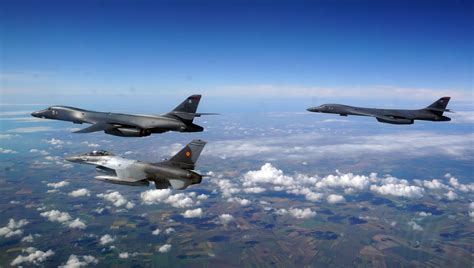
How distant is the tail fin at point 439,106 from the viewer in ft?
116

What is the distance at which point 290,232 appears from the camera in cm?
12788

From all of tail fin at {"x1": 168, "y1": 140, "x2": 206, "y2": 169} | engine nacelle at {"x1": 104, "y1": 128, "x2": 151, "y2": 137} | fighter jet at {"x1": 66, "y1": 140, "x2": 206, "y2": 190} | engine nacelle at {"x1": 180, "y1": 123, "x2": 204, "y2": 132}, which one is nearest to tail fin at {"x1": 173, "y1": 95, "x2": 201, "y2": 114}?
engine nacelle at {"x1": 180, "y1": 123, "x2": 204, "y2": 132}

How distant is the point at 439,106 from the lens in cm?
3600

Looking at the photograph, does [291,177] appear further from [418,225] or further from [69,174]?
[69,174]

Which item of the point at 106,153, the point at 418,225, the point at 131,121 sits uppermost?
the point at 131,121

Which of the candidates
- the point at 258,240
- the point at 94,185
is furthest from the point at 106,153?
the point at 94,185

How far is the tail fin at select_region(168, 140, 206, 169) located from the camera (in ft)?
54.2

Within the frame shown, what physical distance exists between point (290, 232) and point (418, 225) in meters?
56.1

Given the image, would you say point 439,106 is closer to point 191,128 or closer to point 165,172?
point 191,128

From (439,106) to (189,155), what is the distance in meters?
31.3

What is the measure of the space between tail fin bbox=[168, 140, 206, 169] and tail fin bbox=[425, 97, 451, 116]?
30066 mm

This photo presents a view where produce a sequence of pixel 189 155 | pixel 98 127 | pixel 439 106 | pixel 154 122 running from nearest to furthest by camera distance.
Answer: pixel 189 155, pixel 98 127, pixel 154 122, pixel 439 106

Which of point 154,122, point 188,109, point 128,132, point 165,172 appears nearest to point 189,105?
point 188,109

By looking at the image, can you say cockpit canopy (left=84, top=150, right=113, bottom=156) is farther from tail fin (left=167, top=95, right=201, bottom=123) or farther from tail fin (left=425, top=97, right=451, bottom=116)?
tail fin (left=425, top=97, right=451, bottom=116)
